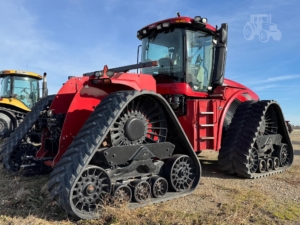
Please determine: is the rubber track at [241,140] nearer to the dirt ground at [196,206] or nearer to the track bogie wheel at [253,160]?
the track bogie wheel at [253,160]

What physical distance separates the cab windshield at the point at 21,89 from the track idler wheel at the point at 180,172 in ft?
32.5

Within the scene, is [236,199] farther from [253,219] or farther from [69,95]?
[69,95]

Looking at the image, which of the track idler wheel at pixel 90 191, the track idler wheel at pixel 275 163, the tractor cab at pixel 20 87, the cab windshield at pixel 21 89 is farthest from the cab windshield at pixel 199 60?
the cab windshield at pixel 21 89

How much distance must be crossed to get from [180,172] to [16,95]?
1030cm

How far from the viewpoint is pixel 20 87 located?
1288 centimetres

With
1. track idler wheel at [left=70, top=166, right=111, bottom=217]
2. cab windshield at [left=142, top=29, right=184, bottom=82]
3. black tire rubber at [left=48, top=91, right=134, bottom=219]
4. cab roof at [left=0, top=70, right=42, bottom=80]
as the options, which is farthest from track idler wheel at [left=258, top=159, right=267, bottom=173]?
cab roof at [left=0, top=70, right=42, bottom=80]

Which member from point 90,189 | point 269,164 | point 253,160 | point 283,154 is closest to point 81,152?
point 90,189

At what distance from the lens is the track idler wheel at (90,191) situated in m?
3.37

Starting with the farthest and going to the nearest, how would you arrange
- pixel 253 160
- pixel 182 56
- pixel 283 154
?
pixel 283 154
pixel 253 160
pixel 182 56

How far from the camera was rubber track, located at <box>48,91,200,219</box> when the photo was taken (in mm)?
3242

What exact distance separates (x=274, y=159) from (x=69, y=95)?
4.58 metres

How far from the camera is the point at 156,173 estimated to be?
4.35 meters

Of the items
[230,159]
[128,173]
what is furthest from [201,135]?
[128,173]

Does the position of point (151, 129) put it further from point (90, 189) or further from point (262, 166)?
point (262, 166)
